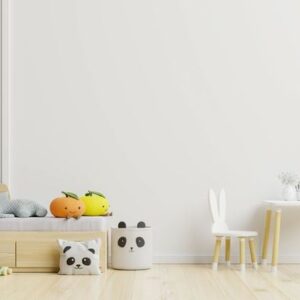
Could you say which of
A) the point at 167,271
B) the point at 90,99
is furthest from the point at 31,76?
the point at 167,271

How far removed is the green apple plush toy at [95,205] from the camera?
16.7 feet

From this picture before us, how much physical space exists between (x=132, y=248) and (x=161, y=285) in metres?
0.73

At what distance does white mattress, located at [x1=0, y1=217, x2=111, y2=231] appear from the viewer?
4.93 meters

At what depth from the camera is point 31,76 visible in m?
5.50

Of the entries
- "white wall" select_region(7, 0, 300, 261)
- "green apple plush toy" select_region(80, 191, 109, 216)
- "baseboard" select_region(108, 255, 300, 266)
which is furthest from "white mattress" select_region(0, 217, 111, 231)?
"baseboard" select_region(108, 255, 300, 266)

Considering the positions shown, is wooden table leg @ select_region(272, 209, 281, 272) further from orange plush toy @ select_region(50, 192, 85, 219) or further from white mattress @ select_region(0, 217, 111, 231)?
orange plush toy @ select_region(50, 192, 85, 219)

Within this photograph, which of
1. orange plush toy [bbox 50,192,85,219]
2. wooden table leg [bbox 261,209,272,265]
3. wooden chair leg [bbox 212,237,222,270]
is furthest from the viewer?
wooden table leg [bbox 261,209,272,265]

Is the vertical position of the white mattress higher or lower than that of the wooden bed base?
higher

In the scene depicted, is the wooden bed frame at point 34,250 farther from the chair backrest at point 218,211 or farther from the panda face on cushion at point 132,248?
the chair backrest at point 218,211

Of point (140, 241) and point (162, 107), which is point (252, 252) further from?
point (162, 107)

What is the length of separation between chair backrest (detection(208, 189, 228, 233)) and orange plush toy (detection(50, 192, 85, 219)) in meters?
0.91

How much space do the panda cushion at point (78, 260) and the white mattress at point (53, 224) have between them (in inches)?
7.8

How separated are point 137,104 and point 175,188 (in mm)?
694

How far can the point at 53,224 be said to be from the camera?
4.93 metres
